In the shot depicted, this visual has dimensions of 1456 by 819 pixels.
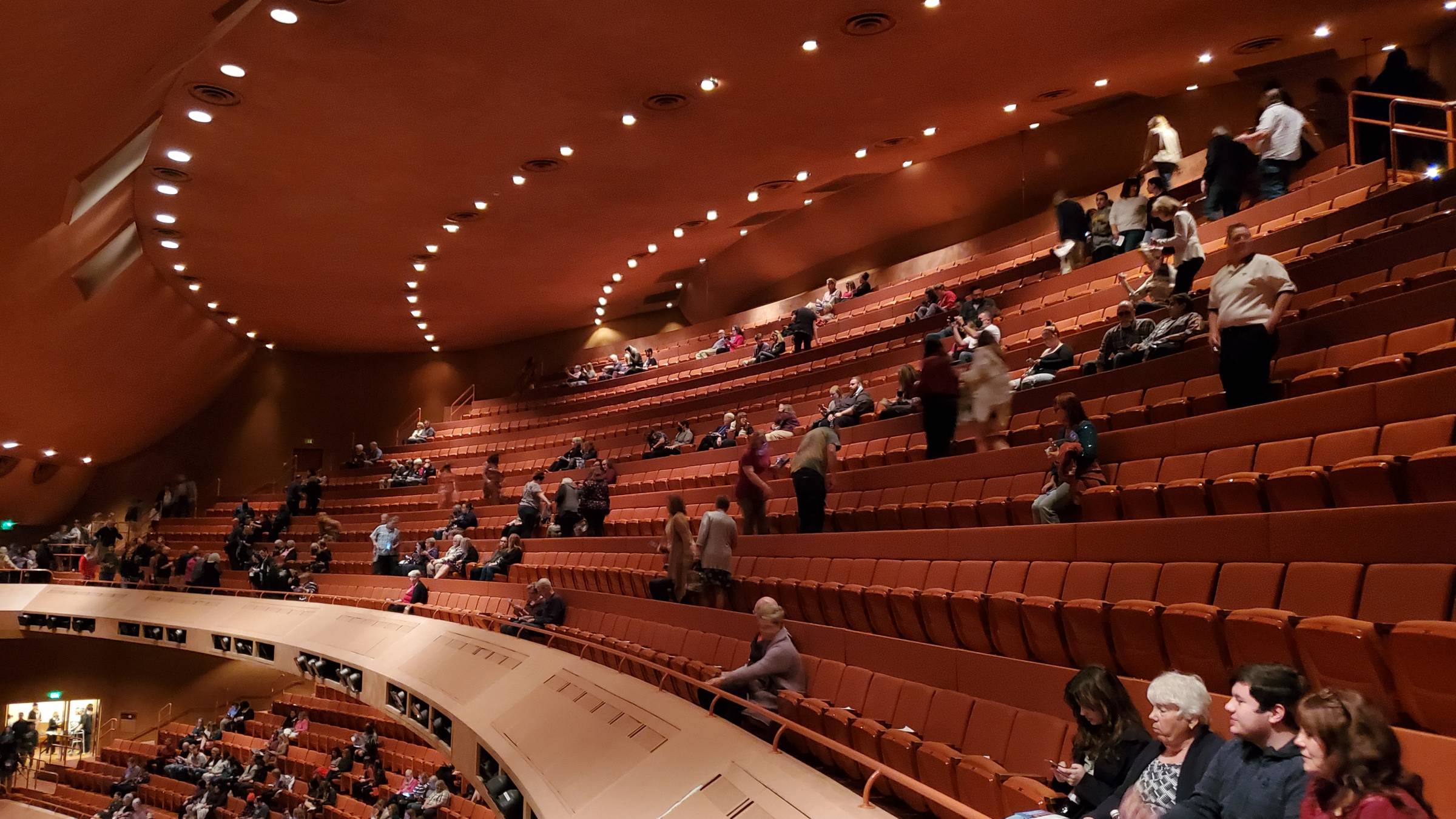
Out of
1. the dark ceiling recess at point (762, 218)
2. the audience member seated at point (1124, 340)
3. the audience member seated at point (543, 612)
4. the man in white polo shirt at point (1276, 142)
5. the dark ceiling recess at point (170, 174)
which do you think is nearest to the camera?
the audience member seated at point (1124, 340)

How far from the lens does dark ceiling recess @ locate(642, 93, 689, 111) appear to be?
804 cm

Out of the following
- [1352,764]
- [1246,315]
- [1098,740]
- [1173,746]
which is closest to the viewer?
[1352,764]

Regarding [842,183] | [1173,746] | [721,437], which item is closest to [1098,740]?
[1173,746]

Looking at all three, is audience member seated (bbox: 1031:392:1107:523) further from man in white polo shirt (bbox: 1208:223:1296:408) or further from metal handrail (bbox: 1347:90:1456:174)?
metal handrail (bbox: 1347:90:1456:174)

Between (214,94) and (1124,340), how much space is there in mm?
6505

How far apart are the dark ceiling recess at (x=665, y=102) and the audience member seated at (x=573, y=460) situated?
3.66 meters

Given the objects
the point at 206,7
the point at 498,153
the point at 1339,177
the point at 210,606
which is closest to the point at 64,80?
the point at 206,7

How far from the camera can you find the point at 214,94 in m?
7.43

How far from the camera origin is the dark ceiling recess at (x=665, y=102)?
8.04 meters

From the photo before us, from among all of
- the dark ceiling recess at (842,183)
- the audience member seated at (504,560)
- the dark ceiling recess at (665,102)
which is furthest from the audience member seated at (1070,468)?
the dark ceiling recess at (842,183)

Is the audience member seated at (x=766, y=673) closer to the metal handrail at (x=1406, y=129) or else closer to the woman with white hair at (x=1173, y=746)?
the woman with white hair at (x=1173, y=746)

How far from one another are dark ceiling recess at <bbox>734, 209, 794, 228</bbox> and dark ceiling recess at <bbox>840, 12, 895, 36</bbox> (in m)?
4.49

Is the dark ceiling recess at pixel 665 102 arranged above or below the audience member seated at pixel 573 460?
above

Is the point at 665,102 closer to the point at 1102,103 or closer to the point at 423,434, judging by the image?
the point at 1102,103
